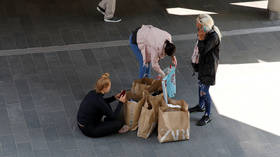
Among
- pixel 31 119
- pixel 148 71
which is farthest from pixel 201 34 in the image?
pixel 31 119

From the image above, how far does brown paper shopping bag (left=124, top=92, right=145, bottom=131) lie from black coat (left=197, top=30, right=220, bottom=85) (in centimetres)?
109

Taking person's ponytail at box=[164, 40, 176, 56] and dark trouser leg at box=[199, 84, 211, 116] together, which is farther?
dark trouser leg at box=[199, 84, 211, 116]

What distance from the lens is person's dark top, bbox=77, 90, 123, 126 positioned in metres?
8.61

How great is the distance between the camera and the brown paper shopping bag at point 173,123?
865 cm

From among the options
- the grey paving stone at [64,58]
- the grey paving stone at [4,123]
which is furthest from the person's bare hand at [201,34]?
the grey paving stone at [4,123]

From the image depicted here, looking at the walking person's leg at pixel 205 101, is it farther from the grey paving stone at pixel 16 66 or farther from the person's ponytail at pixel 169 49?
the grey paving stone at pixel 16 66

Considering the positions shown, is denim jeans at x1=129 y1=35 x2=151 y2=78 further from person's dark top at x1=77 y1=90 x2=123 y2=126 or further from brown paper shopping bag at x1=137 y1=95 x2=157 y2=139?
person's dark top at x1=77 y1=90 x2=123 y2=126

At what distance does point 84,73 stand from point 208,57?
299 cm

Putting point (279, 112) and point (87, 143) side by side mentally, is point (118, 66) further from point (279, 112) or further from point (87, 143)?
point (279, 112)

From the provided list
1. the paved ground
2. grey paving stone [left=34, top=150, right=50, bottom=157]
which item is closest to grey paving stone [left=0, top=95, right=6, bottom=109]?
the paved ground

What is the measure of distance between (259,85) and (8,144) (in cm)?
491

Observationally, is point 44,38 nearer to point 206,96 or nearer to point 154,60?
point 154,60

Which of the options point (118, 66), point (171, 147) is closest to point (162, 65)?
point (118, 66)

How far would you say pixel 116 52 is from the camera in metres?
11.5
